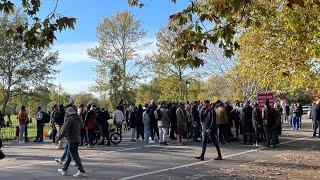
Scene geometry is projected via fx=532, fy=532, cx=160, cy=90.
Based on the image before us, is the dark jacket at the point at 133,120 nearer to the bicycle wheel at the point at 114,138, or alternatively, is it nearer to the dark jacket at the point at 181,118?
the bicycle wheel at the point at 114,138

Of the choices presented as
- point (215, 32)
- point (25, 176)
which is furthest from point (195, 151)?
point (215, 32)

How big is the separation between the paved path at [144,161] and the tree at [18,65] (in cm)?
1876

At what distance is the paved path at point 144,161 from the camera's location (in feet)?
45.9

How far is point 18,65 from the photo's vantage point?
40.5m

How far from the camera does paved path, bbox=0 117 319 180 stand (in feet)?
45.9

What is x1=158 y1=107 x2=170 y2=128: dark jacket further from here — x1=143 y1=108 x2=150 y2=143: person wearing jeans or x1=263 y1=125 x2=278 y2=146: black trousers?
x1=263 y1=125 x2=278 y2=146: black trousers

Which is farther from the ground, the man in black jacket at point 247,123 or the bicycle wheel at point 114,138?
the man in black jacket at point 247,123

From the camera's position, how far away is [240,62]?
90.6 ft

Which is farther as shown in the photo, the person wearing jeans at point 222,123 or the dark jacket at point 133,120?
the dark jacket at point 133,120

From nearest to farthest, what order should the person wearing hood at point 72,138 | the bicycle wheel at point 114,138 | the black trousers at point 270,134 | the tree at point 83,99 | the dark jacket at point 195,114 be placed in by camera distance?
1. the person wearing hood at point 72,138
2. the black trousers at point 270,134
3. the tree at point 83,99
4. the bicycle wheel at point 114,138
5. the dark jacket at point 195,114

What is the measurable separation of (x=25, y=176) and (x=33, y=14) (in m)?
6.52

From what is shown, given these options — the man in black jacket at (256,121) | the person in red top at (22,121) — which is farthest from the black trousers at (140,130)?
the man in black jacket at (256,121)

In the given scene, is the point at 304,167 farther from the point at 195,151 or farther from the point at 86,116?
the point at 86,116

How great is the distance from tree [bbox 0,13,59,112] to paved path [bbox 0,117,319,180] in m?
18.8
